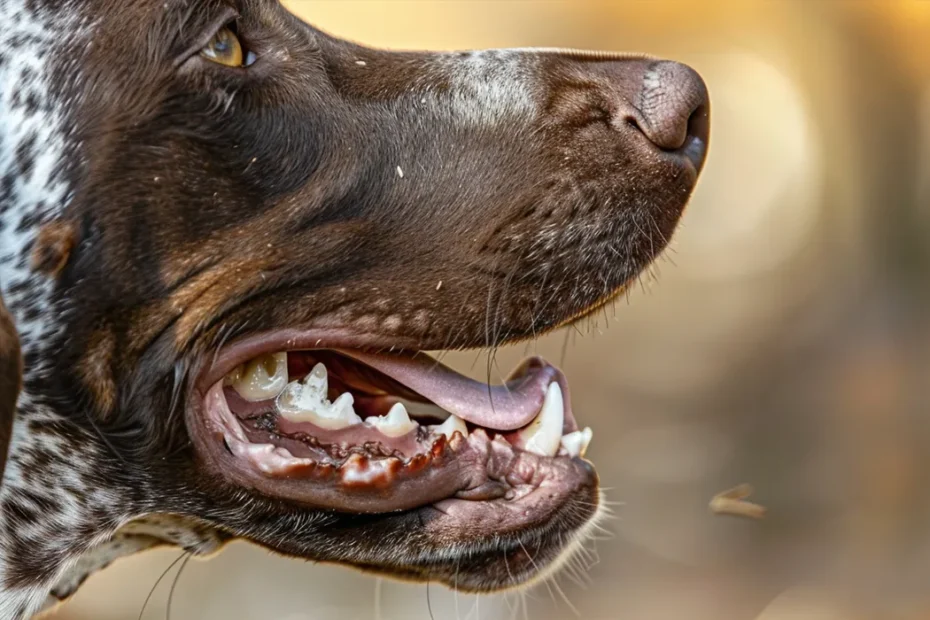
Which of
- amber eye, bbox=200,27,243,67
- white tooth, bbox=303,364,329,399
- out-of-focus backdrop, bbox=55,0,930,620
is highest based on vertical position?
amber eye, bbox=200,27,243,67

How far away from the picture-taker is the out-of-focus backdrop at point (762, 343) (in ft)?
19.1

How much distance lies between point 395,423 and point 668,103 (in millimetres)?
798

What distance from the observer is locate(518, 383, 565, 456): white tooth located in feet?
7.11

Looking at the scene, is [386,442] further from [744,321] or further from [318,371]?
[744,321]

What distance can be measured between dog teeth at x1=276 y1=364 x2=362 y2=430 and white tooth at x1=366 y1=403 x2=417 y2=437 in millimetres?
54

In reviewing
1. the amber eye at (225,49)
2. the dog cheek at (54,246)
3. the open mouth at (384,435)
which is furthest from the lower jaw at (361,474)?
the amber eye at (225,49)

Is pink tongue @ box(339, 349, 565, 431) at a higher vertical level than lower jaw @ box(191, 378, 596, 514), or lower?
higher

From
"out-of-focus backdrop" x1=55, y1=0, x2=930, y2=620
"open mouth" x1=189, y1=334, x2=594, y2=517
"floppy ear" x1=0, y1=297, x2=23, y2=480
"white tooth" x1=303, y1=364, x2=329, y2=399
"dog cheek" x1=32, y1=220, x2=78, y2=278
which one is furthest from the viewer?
"out-of-focus backdrop" x1=55, y1=0, x2=930, y2=620

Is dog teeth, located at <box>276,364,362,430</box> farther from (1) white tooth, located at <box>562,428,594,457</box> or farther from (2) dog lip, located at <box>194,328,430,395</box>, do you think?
(1) white tooth, located at <box>562,428,594,457</box>

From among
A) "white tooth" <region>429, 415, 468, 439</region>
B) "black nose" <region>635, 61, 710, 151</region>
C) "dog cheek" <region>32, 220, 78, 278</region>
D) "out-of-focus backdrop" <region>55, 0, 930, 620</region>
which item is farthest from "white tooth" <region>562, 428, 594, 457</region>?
"out-of-focus backdrop" <region>55, 0, 930, 620</region>

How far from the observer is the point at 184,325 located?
6.53ft

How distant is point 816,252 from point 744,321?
0.60 metres

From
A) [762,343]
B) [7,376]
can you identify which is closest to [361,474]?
[7,376]

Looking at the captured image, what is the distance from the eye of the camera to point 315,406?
2.15 metres
